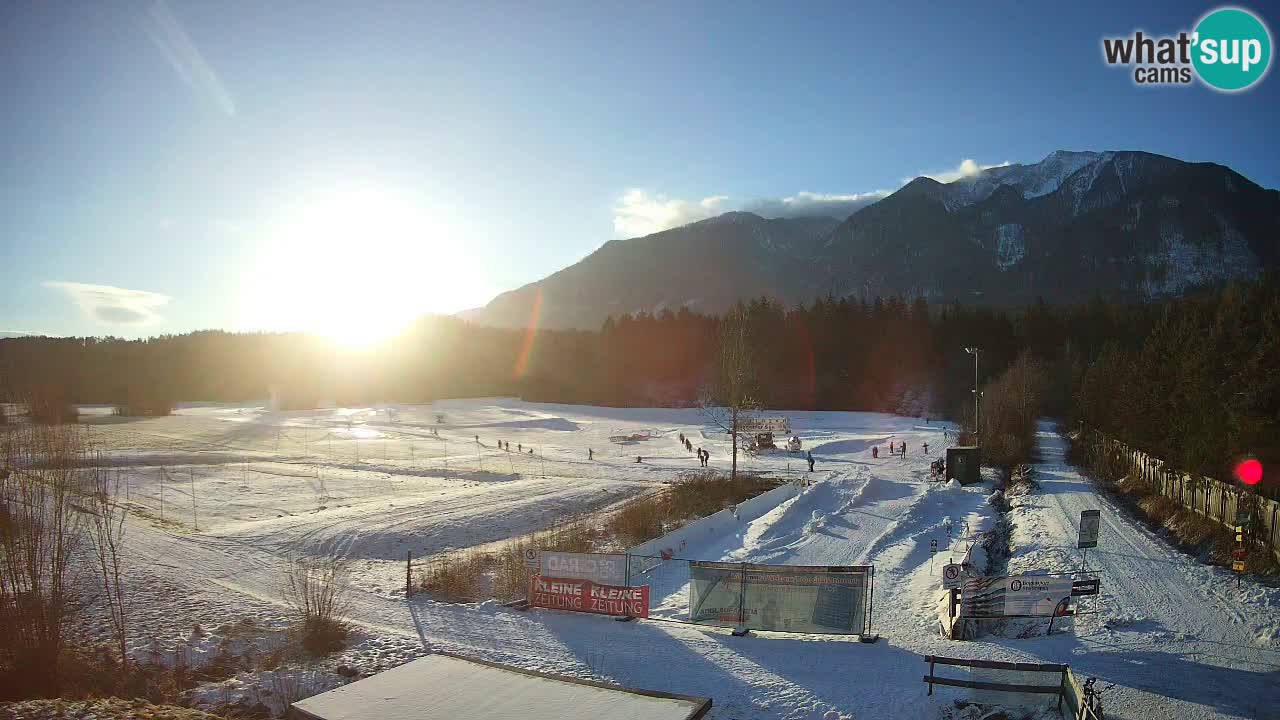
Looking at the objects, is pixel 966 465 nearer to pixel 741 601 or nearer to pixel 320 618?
pixel 741 601

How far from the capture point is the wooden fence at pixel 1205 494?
65.6 feet

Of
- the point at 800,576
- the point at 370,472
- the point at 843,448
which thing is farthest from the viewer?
the point at 843,448

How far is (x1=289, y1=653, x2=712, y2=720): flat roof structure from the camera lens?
32.4 feet

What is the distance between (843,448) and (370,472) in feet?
125

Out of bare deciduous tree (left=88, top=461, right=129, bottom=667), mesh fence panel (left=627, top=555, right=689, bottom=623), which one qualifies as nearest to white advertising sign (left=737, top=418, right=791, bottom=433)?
mesh fence panel (left=627, top=555, right=689, bottom=623)

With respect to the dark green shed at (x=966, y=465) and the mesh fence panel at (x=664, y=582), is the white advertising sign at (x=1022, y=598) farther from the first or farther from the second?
the dark green shed at (x=966, y=465)

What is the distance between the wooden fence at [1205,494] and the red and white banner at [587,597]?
61.1 ft

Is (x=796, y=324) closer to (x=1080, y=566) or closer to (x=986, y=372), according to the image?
(x=986, y=372)

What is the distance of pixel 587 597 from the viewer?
17.0 metres

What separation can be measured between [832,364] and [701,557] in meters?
78.6

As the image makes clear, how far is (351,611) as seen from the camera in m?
17.8

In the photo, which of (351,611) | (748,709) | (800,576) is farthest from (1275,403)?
(351,611)

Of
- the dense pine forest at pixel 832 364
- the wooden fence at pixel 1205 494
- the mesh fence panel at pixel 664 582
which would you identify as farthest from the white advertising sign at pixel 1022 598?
the dense pine forest at pixel 832 364

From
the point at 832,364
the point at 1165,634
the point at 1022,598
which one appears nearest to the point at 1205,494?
the point at 1165,634
